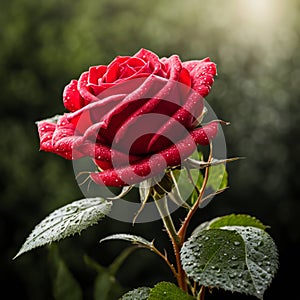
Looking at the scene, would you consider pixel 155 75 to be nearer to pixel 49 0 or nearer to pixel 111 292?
pixel 111 292

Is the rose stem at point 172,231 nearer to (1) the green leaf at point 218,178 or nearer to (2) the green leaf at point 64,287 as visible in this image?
(1) the green leaf at point 218,178

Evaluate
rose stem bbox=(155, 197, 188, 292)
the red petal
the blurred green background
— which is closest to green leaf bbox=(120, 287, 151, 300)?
rose stem bbox=(155, 197, 188, 292)

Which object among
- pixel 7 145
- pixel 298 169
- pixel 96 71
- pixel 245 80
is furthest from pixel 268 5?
pixel 96 71

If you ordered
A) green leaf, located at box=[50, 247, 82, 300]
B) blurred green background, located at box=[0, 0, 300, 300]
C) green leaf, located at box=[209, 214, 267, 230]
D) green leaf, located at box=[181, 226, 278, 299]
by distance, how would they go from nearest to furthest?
green leaf, located at box=[181, 226, 278, 299] < green leaf, located at box=[209, 214, 267, 230] < green leaf, located at box=[50, 247, 82, 300] < blurred green background, located at box=[0, 0, 300, 300]

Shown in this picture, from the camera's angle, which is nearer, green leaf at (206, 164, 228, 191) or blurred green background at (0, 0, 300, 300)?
green leaf at (206, 164, 228, 191)

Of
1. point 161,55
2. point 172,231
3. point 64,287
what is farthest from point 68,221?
point 161,55

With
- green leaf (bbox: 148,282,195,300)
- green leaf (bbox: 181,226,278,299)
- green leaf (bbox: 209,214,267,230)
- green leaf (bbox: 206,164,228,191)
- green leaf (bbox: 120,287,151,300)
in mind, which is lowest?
green leaf (bbox: 120,287,151,300)

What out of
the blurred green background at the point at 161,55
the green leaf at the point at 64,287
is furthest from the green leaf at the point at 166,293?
the blurred green background at the point at 161,55

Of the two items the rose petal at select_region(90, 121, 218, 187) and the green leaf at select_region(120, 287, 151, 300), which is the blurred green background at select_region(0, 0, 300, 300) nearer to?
the green leaf at select_region(120, 287, 151, 300)
